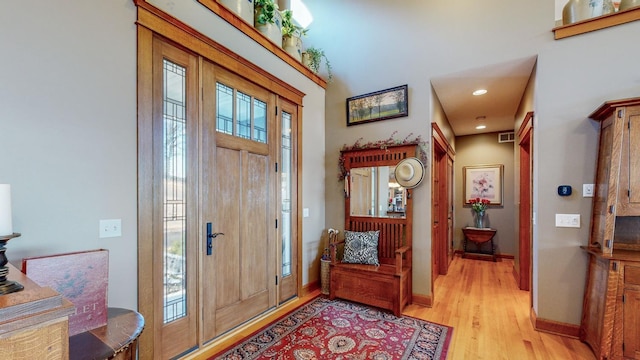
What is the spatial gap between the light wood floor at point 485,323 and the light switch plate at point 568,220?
1.03 metres

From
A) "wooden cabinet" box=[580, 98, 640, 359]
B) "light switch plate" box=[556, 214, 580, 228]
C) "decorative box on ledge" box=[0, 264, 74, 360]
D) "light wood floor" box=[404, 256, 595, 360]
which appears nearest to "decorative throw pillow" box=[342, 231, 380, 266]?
"light wood floor" box=[404, 256, 595, 360]

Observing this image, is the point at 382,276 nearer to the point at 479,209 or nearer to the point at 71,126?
the point at 71,126

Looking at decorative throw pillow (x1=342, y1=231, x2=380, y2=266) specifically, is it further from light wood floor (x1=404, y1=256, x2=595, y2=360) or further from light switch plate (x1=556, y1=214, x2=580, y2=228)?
light switch plate (x1=556, y1=214, x2=580, y2=228)

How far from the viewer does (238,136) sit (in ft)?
9.00

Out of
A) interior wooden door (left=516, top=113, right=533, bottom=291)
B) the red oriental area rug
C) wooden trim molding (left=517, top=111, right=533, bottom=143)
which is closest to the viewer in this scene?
the red oriental area rug

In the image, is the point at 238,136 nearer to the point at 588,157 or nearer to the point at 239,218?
the point at 239,218

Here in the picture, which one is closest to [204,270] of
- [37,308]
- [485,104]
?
[37,308]

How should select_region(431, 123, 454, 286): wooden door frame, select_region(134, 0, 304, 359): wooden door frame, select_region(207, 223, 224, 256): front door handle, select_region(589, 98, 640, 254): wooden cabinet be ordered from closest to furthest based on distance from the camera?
select_region(134, 0, 304, 359): wooden door frame, select_region(589, 98, 640, 254): wooden cabinet, select_region(207, 223, 224, 256): front door handle, select_region(431, 123, 454, 286): wooden door frame

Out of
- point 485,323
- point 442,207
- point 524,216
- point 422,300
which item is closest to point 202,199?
point 422,300

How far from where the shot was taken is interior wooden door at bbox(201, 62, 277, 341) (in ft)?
8.00

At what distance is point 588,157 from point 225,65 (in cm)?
344

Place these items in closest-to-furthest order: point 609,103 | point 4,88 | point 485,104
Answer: point 4,88, point 609,103, point 485,104

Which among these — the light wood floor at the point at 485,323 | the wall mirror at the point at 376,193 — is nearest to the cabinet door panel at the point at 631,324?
the light wood floor at the point at 485,323

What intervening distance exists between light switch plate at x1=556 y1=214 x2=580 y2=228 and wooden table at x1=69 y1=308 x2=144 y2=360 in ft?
11.3
